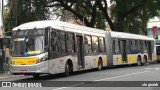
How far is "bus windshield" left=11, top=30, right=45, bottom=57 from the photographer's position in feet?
67.4

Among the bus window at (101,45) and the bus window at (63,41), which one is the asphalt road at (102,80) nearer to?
the bus window at (63,41)

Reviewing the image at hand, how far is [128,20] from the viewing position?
1925 inches

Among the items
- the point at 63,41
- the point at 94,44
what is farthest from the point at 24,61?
the point at 94,44

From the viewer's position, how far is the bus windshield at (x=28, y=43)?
20.5 metres

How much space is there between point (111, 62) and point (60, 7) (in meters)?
16.8

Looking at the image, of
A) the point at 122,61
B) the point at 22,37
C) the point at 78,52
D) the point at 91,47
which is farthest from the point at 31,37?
the point at 122,61

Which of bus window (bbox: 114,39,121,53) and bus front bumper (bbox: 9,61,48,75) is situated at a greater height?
bus window (bbox: 114,39,121,53)

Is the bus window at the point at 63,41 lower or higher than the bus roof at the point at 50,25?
lower

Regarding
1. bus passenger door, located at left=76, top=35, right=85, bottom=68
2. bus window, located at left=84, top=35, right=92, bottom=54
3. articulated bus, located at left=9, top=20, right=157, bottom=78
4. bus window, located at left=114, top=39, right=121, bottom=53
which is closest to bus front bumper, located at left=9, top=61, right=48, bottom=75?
articulated bus, located at left=9, top=20, right=157, bottom=78

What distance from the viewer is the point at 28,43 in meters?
20.8

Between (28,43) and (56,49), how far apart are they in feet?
5.63

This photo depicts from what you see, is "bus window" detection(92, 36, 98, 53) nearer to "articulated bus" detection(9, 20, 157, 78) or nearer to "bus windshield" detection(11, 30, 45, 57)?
"articulated bus" detection(9, 20, 157, 78)

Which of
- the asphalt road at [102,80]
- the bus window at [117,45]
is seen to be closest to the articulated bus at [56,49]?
the asphalt road at [102,80]

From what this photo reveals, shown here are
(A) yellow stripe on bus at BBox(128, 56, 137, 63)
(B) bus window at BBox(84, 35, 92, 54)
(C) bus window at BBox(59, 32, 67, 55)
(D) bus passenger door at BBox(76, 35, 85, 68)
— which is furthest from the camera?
(A) yellow stripe on bus at BBox(128, 56, 137, 63)
